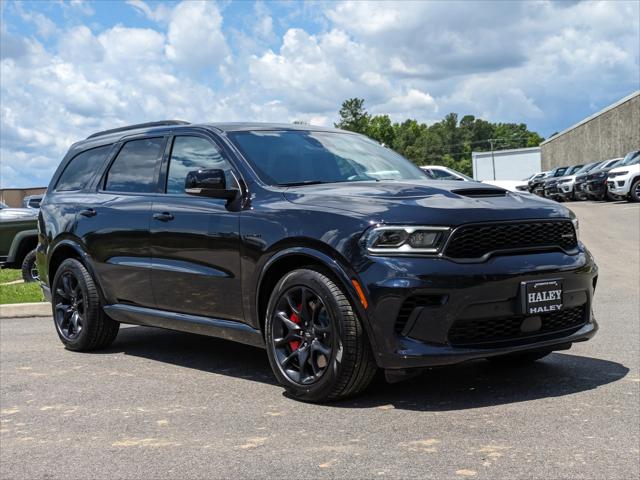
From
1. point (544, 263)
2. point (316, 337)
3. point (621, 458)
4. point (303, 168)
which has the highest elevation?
point (303, 168)

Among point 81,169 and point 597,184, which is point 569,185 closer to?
point 597,184

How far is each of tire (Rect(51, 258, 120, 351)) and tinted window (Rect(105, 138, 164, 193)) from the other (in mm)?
791

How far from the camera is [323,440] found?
14.8ft

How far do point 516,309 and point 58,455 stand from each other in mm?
2582

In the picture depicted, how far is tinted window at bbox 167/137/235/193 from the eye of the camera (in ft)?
20.6

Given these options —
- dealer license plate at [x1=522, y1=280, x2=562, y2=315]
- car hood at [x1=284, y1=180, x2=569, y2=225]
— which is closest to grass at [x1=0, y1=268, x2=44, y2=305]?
car hood at [x1=284, y1=180, x2=569, y2=225]

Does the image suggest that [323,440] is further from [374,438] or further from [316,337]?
Result: [316,337]

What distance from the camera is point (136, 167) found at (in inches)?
279

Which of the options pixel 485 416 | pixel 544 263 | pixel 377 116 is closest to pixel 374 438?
pixel 485 416

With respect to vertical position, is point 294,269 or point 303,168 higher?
point 303,168

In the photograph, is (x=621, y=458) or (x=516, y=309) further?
(x=516, y=309)

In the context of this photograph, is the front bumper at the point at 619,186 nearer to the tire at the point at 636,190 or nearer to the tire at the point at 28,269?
the tire at the point at 636,190

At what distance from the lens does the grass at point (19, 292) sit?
440 inches

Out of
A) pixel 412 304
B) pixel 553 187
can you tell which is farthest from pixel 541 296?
pixel 553 187
